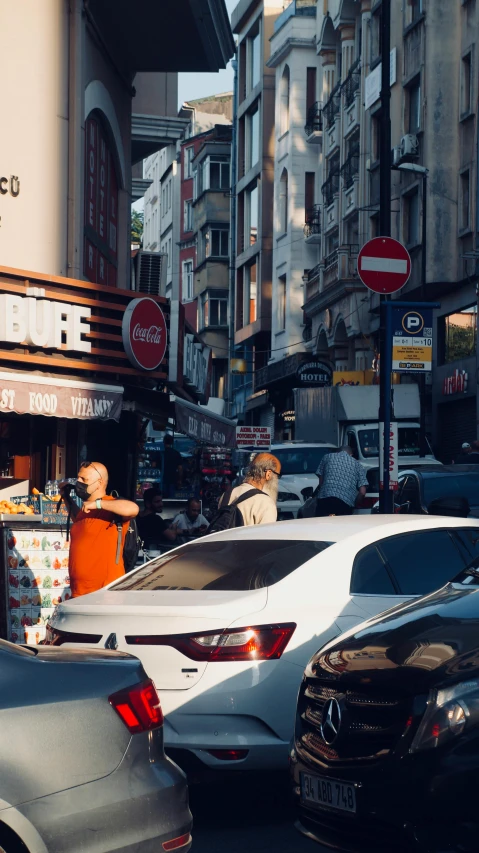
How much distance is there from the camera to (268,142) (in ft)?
180

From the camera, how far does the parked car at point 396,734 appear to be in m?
4.33

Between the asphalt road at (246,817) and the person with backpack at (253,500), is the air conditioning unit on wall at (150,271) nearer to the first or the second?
the person with backpack at (253,500)

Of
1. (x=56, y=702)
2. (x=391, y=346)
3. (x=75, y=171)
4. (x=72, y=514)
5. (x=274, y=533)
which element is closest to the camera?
(x=56, y=702)

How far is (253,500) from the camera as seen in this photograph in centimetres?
1037

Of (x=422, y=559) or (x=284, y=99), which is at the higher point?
(x=284, y=99)

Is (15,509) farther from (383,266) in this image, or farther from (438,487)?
(438,487)

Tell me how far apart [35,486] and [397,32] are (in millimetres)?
25629

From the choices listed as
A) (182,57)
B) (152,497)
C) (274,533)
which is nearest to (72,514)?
(274,533)

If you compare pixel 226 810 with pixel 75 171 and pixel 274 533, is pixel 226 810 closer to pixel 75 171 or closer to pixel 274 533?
pixel 274 533

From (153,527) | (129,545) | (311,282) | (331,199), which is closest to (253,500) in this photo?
(129,545)

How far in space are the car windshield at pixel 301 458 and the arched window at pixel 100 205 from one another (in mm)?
8870

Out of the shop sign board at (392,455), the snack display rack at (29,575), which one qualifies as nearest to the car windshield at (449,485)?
the shop sign board at (392,455)

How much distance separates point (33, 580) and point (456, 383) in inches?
998

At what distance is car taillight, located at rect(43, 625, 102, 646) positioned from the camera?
21.2ft
